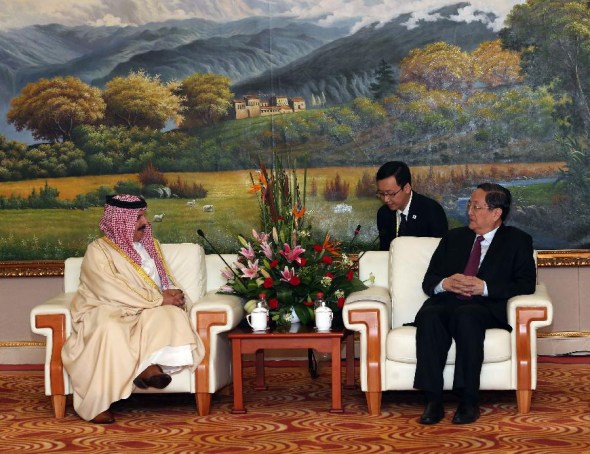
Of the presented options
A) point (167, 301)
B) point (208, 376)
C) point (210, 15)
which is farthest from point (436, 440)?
point (210, 15)

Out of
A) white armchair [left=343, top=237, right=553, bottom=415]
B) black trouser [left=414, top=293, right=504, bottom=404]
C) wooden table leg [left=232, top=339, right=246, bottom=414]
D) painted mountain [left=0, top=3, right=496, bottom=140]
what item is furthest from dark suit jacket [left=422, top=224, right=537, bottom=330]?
painted mountain [left=0, top=3, right=496, bottom=140]

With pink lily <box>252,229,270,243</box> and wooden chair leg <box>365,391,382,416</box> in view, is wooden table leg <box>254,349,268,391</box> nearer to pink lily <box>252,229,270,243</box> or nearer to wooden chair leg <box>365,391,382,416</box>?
pink lily <box>252,229,270,243</box>

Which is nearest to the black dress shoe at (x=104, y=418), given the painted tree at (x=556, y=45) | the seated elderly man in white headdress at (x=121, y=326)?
the seated elderly man in white headdress at (x=121, y=326)

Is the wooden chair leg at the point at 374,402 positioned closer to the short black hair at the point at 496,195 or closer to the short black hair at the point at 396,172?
the short black hair at the point at 496,195

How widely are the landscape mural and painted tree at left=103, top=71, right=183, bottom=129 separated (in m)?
0.01

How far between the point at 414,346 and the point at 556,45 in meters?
2.91

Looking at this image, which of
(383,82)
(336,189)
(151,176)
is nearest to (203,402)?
(336,189)

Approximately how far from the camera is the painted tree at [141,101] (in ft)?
27.8

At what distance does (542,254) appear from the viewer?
26.6ft

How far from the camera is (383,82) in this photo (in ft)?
27.2

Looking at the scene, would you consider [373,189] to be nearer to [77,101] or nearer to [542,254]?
[542,254]

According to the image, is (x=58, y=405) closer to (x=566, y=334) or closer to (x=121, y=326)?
(x=121, y=326)

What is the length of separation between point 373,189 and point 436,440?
9.40 feet

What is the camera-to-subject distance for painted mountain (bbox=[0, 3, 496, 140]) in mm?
8289
